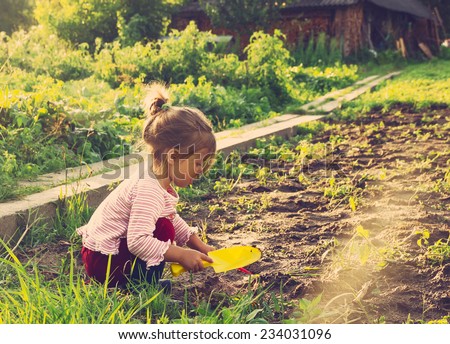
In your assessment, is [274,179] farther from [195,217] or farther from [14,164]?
[14,164]

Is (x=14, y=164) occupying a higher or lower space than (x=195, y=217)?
higher

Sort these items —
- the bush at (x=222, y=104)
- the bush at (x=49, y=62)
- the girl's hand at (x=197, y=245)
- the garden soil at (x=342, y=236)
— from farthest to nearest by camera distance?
the bush at (x=49, y=62) < the bush at (x=222, y=104) < the girl's hand at (x=197, y=245) < the garden soil at (x=342, y=236)

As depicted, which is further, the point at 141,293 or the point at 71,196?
the point at 71,196

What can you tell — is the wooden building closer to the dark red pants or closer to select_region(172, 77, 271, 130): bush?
select_region(172, 77, 271, 130): bush

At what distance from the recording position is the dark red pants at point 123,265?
9.97ft

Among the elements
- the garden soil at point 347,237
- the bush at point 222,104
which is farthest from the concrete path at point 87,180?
the garden soil at point 347,237

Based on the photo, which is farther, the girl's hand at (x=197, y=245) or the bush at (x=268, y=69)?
the bush at (x=268, y=69)

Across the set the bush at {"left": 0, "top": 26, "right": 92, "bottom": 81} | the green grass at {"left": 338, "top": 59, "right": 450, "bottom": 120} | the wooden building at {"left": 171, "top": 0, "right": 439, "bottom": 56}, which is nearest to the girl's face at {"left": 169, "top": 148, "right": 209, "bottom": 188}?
the green grass at {"left": 338, "top": 59, "right": 450, "bottom": 120}

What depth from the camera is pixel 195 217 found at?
4.37 metres

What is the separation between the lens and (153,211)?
301 centimetres

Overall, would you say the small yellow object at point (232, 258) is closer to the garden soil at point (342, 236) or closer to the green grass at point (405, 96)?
the garden soil at point (342, 236)

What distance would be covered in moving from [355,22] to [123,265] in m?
18.9
